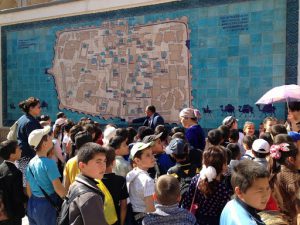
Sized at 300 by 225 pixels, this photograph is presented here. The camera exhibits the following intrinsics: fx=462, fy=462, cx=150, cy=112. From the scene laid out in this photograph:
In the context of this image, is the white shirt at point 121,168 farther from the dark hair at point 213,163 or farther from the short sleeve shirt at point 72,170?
the dark hair at point 213,163

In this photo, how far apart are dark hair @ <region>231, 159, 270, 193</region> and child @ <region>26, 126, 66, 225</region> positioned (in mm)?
2087

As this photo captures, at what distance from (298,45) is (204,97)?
7.74ft

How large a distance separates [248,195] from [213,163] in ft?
3.90

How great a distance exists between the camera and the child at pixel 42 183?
14.4 feet

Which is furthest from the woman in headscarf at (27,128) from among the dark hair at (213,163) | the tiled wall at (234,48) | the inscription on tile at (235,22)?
the inscription on tile at (235,22)

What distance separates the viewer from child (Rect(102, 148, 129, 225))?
13.4 ft

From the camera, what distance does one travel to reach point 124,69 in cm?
1177

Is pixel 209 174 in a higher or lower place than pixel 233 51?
lower

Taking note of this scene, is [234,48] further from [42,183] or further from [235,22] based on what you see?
[42,183]

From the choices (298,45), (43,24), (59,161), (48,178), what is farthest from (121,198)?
(43,24)

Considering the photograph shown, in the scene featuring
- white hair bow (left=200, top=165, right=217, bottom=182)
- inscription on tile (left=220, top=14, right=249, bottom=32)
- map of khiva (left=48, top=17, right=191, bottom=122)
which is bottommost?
white hair bow (left=200, top=165, right=217, bottom=182)

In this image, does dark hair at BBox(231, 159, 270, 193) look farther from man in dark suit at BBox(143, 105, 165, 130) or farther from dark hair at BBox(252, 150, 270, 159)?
man in dark suit at BBox(143, 105, 165, 130)

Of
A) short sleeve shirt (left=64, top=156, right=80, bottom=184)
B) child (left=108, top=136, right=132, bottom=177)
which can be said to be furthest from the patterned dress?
short sleeve shirt (left=64, top=156, right=80, bottom=184)

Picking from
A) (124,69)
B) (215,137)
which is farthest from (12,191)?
(124,69)
